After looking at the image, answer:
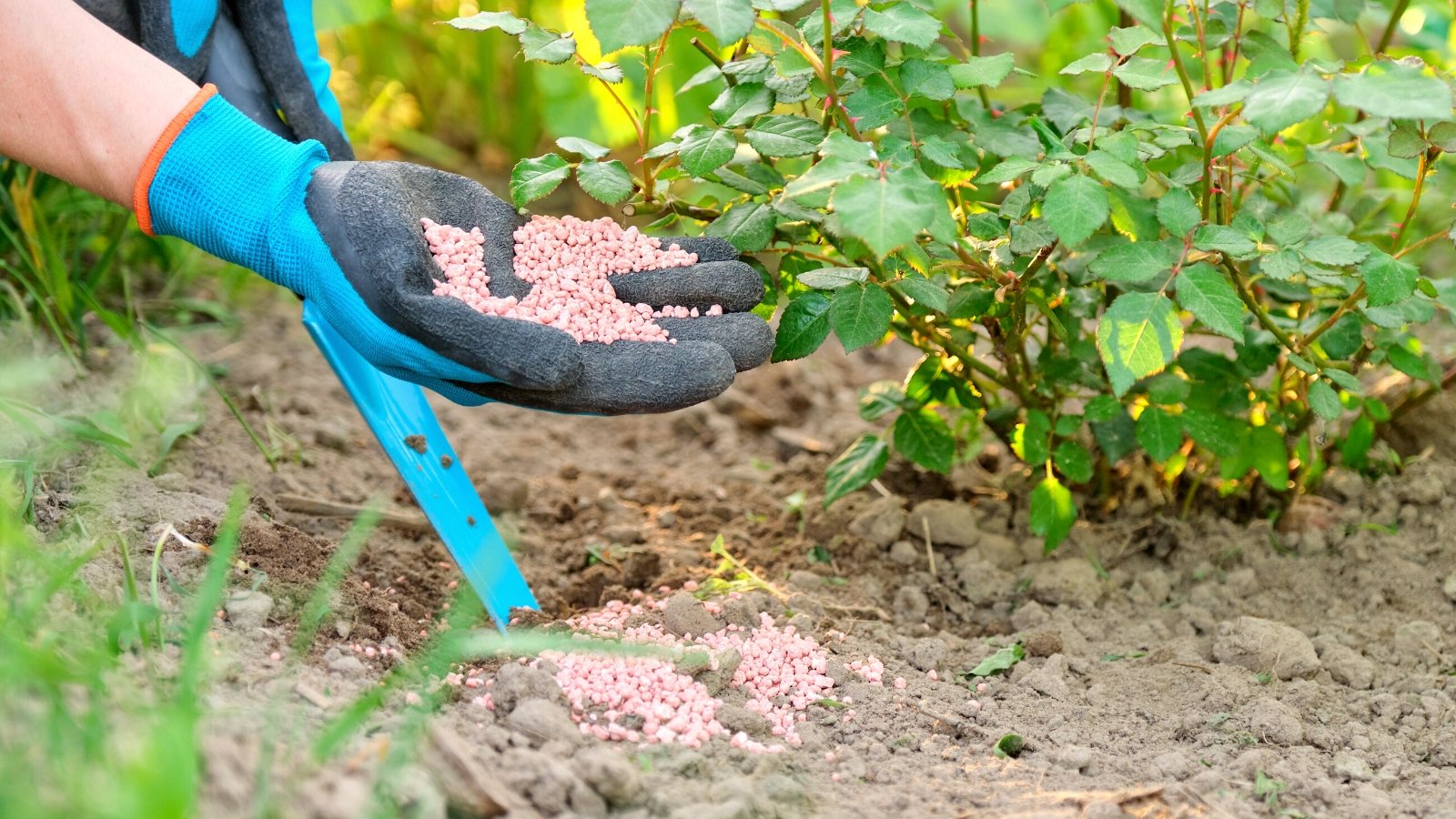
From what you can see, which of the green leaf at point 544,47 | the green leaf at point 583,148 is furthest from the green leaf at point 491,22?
the green leaf at point 583,148

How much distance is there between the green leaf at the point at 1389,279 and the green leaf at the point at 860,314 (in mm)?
551

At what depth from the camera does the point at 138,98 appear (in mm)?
1490

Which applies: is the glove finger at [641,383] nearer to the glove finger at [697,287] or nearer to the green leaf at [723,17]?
the glove finger at [697,287]

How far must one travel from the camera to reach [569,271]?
151 centimetres

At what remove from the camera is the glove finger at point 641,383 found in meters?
1.37

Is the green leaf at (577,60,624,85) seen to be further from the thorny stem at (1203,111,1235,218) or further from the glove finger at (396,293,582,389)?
the thorny stem at (1203,111,1235,218)

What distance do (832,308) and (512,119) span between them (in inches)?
89.7

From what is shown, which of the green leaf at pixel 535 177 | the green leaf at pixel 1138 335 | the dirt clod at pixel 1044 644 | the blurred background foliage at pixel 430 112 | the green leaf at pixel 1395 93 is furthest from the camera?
the blurred background foliage at pixel 430 112

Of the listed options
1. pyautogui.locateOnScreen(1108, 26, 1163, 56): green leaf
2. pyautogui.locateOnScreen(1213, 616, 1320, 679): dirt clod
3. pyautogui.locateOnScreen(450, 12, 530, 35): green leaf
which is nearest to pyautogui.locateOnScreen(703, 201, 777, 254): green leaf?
pyautogui.locateOnScreen(450, 12, 530, 35): green leaf

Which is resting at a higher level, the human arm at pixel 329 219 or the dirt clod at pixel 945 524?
the human arm at pixel 329 219

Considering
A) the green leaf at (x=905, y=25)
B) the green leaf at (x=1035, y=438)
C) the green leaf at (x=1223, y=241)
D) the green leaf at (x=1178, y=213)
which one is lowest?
the green leaf at (x=1035, y=438)

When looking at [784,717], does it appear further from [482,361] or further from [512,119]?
[512,119]

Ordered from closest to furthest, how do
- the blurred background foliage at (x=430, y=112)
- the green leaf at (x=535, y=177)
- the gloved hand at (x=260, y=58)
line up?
1. the green leaf at (x=535, y=177)
2. the gloved hand at (x=260, y=58)
3. the blurred background foliage at (x=430, y=112)

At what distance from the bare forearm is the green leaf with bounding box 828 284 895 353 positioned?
837 millimetres
